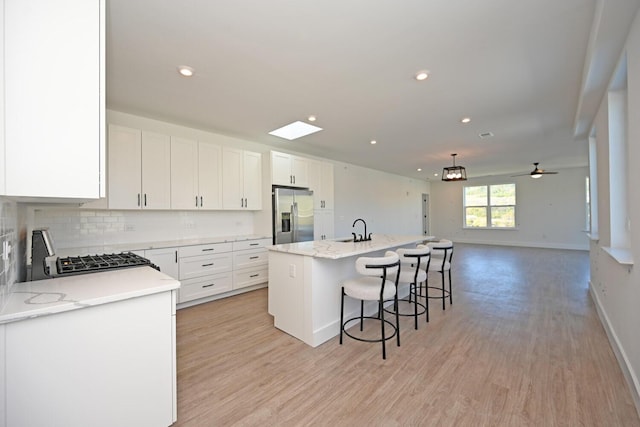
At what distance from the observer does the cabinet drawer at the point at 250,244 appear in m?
4.22

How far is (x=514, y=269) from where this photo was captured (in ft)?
19.4

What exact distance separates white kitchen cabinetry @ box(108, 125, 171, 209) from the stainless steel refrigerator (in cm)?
169

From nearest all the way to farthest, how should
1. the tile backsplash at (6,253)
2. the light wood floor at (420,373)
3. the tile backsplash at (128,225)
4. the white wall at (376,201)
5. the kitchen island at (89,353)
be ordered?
the kitchen island at (89,353) < the tile backsplash at (6,253) < the light wood floor at (420,373) < the tile backsplash at (128,225) < the white wall at (376,201)

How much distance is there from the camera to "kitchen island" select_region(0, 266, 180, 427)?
3.71 feet

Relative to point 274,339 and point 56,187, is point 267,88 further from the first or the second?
point 274,339

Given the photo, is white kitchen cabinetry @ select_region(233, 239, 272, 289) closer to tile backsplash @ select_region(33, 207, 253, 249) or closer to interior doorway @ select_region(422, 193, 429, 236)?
tile backsplash @ select_region(33, 207, 253, 249)

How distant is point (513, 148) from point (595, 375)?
5056 millimetres

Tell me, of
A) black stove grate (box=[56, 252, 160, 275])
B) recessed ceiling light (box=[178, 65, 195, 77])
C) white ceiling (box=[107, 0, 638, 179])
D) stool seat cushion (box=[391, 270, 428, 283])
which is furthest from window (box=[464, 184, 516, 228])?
black stove grate (box=[56, 252, 160, 275])

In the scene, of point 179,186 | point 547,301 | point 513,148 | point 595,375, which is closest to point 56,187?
point 179,186

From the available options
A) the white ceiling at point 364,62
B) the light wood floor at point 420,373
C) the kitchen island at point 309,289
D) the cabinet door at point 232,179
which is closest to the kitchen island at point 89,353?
the light wood floor at point 420,373

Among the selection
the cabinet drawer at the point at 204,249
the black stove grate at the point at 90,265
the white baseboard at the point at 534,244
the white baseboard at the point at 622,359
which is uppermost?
the black stove grate at the point at 90,265

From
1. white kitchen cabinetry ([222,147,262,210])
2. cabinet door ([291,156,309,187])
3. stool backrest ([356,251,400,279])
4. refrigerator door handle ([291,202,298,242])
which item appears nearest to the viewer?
stool backrest ([356,251,400,279])

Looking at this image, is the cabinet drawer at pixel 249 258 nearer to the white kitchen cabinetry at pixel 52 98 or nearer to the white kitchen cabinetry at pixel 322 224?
the white kitchen cabinetry at pixel 322 224

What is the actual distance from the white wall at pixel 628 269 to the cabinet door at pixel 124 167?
15.8ft
